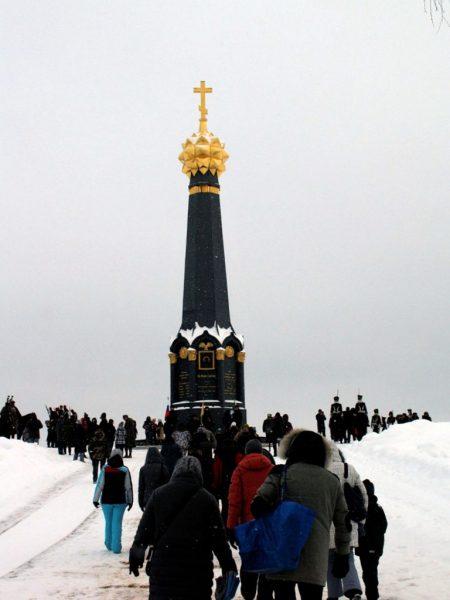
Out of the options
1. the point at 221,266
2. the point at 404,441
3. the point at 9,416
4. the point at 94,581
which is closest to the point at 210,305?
the point at 221,266

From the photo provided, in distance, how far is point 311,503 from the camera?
4.94 m

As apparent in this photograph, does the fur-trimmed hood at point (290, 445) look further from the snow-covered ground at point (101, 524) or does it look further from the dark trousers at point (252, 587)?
the snow-covered ground at point (101, 524)

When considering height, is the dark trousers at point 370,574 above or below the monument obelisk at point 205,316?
below

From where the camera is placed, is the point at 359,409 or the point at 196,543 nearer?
the point at 196,543

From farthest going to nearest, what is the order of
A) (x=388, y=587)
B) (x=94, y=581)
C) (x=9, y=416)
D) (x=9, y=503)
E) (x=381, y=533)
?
1. (x=9, y=416)
2. (x=9, y=503)
3. (x=94, y=581)
4. (x=388, y=587)
5. (x=381, y=533)

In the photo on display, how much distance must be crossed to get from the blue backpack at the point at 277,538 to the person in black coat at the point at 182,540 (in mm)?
232

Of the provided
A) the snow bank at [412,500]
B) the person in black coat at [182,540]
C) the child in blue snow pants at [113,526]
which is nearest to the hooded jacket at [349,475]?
the snow bank at [412,500]

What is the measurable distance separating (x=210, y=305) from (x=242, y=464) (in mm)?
26589

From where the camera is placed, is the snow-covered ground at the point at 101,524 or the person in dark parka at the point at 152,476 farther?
the person in dark parka at the point at 152,476

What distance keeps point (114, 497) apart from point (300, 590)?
6.83 m

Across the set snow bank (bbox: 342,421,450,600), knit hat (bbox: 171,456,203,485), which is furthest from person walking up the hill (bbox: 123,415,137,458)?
knit hat (bbox: 171,456,203,485)

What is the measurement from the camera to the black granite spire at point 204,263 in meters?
34.4

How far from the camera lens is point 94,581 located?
29.2ft

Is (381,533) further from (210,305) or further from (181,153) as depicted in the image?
(181,153)
